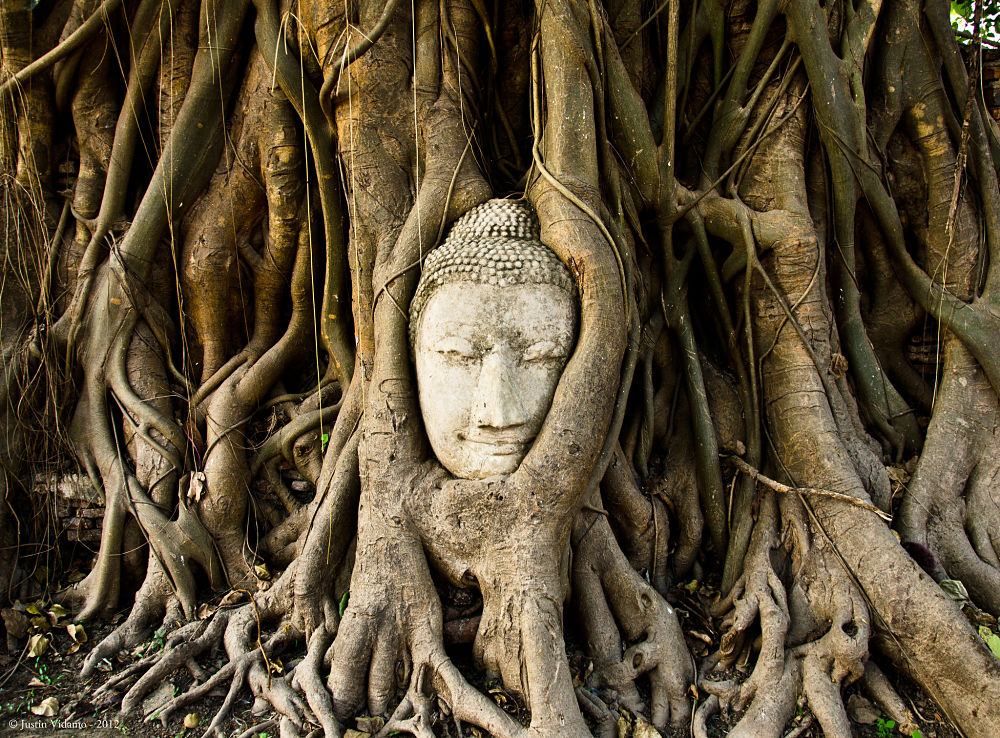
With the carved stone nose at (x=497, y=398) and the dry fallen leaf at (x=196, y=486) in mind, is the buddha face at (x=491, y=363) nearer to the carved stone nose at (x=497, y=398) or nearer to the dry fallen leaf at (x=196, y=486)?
the carved stone nose at (x=497, y=398)

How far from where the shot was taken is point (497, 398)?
2289 mm

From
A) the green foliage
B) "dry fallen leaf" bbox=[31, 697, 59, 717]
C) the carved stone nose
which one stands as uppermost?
the green foliage

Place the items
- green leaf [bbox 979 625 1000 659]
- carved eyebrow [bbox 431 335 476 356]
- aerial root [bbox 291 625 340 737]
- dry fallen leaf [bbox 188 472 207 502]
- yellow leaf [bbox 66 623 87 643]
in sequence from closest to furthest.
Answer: aerial root [bbox 291 625 340 737] → green leaf [bbox 979 625 1000 659] → carved eyebrow [bbox 431 335 476 356] → yellow leaf [bbox 66 623 87 643] → dry fallen leaf [bbox 188 472 207 502]

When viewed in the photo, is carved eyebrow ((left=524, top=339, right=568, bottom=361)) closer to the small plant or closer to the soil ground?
the soil ground

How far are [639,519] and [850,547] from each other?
0.80 metres

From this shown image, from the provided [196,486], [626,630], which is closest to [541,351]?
[626,630]

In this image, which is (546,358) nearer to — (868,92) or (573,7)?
(573,7)

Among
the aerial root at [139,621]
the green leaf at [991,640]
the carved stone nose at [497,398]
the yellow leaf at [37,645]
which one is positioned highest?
the carved stone nose at [497,398]

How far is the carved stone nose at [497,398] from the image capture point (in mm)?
2285

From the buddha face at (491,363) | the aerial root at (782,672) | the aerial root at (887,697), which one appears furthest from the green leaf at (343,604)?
the aerial root at (887,697)

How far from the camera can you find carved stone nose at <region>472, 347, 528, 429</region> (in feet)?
7.50

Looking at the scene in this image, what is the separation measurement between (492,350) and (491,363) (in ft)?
0.19

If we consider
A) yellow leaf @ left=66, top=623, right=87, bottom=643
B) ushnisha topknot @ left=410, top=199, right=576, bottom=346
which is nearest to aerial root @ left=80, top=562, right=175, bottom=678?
yellow leaf @ left=66, top=623, right=87, bottom=643

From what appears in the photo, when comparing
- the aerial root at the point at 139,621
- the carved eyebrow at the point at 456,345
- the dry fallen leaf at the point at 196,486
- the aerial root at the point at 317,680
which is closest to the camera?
the aerial root at the point at 317,680
